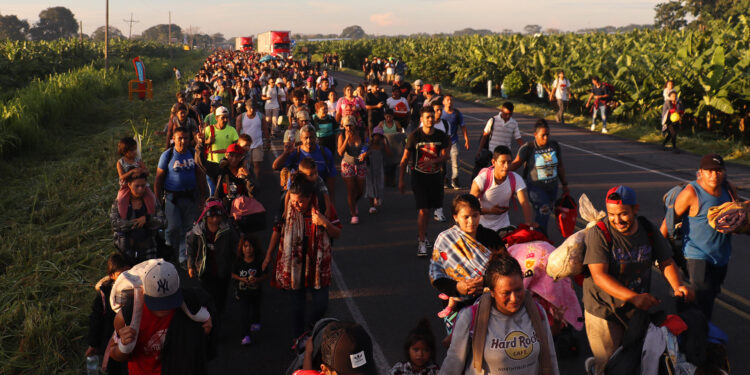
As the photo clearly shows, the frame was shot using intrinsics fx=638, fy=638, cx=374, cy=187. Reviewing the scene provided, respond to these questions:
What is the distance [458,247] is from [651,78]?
2057cm

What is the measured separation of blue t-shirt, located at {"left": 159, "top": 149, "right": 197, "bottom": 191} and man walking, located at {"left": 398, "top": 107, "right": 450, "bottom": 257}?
2.79 metres

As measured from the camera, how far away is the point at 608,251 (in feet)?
14.8

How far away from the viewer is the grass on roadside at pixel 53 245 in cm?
626

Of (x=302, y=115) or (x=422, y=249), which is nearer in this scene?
(x=422, y=249)

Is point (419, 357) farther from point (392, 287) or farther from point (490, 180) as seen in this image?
point (392, 287)

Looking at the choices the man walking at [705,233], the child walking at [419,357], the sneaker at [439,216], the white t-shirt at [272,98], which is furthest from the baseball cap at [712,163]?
the white t-shirt at [272,98]

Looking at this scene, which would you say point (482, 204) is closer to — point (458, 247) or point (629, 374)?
point (458, 247)

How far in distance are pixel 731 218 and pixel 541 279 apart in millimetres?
1724

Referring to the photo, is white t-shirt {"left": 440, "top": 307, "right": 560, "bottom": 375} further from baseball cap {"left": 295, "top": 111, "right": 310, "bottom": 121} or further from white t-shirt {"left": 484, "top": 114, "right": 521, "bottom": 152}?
white t-shirt {"left": 484, "top": 114, "right": 521, "bottom": 152}

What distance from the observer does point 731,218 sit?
5461 millimetres

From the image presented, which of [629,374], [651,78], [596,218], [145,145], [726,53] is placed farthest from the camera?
[651,78]

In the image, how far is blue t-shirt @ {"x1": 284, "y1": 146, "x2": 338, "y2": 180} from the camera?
8531mm

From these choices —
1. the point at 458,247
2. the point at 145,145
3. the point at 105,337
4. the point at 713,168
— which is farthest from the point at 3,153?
the point at 713,168

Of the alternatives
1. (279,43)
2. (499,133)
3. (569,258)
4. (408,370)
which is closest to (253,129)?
(499,133)
